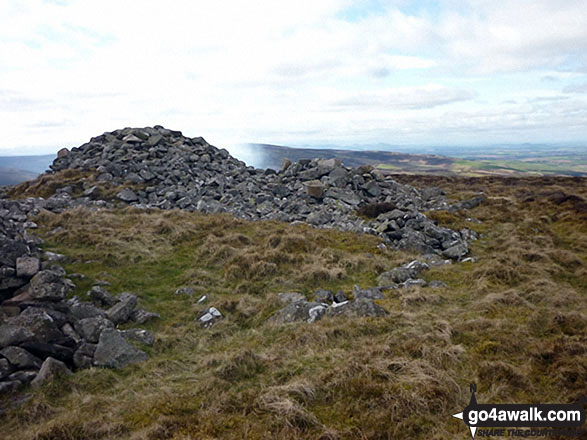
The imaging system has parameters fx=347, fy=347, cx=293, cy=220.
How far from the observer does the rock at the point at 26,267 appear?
32.4ft

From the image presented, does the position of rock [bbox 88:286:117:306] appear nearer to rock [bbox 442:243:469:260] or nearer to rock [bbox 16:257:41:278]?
rock [bbox 16:257:41:278]

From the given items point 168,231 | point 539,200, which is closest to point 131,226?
point 168,231

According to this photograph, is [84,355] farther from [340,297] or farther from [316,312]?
[340,297]

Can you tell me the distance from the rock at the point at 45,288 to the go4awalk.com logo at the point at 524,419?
954cm

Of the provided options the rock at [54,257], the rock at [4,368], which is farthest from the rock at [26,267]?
the rock at [4,368]

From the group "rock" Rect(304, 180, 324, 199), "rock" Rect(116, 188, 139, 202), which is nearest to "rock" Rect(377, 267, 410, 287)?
"rock" Rect(304, 180, 324, 199)

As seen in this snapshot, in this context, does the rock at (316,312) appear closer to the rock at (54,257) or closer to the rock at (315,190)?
the rock at (54,257)

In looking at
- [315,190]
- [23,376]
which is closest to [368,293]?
[23,376]

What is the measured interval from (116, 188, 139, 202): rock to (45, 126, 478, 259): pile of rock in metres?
0.07

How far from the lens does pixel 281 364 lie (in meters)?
7.14

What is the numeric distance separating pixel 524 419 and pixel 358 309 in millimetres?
4476

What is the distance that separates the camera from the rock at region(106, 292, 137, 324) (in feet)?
30.6

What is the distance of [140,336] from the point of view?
28.2 ft

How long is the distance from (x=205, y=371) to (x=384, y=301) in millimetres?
5564
